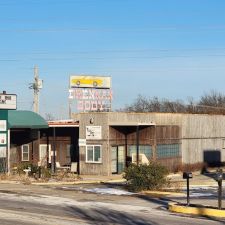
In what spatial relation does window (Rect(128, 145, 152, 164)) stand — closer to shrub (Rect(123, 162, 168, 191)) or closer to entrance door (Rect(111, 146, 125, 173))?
entrance door (Rect(111, 146, 125, 173))

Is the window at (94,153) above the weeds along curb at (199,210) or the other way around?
above

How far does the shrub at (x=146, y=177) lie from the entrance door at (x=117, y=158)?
36.0ft

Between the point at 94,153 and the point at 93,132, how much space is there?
1.32 m

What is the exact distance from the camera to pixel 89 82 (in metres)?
50.3

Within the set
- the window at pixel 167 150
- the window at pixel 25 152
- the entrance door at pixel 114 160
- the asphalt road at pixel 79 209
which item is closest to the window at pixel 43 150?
the window at pixel 25 152

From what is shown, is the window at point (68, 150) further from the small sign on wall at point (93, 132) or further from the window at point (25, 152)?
the small sign on wall at point (93, 132)

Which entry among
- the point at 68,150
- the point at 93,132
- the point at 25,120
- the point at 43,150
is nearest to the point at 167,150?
the point at 93,132

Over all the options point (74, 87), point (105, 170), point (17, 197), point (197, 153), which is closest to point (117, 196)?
point (17, 197)

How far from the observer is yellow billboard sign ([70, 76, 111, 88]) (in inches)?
1969

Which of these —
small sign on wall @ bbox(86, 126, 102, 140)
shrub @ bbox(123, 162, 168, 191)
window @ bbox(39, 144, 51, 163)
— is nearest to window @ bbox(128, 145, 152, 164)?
small sign on wall @ bbox(86, 126, 102, 140)

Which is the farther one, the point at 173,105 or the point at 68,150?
the point at 173,105

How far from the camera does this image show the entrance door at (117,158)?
120 feet

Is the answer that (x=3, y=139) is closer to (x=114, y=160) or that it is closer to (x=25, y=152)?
(x=25, y=152)

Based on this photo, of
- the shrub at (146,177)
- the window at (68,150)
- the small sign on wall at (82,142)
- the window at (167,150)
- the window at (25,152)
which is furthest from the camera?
the window at (25,152)
